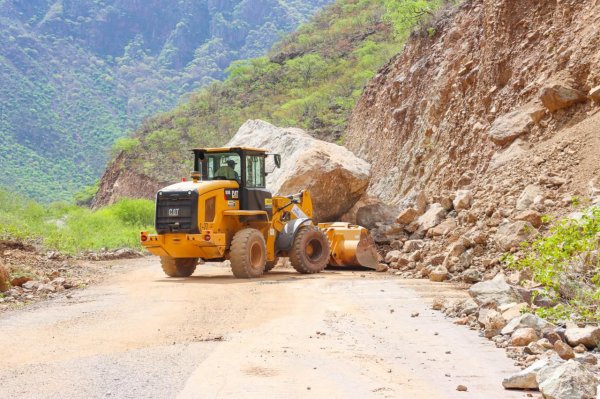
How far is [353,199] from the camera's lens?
70.9ft

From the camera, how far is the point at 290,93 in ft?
177

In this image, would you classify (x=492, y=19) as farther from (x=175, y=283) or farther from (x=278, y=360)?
(x=278, y=360)

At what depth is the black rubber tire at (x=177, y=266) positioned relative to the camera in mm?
16188

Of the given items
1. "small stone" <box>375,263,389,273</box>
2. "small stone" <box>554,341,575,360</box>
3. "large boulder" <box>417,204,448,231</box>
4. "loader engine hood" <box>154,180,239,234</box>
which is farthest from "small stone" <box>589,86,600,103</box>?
"small stone" <box>554,341,575,360</box>

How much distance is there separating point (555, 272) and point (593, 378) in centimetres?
271

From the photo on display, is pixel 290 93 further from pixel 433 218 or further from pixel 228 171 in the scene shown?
pixel 228 171

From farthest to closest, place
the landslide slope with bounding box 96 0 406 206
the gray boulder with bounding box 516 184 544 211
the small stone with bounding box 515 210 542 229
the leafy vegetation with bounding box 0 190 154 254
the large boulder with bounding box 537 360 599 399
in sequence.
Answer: the landslide slope with bounding box 96 0 406 206
the leafy vegetation with bounding box 0 190 154 254
the gray boulder with bounding box 516 184 544 211
the small stone with bounding box 515 210 542 229
the large boulder with bounding box 537 360 599 399

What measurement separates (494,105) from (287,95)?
119 feet

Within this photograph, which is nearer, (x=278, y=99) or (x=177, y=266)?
(x=177, y=266)

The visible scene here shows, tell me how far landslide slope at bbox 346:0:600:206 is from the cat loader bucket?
290cm

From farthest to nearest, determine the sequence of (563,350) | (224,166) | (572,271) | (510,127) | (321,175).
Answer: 1. (321,175)
2. (510,127)
3. (224,166)
4. (572,271)
5. (563,350)

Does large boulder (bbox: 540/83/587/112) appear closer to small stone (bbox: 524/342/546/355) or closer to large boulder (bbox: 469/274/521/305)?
large boulder (bbox: 469/274/521/305)

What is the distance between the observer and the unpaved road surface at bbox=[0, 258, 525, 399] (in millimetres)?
5957

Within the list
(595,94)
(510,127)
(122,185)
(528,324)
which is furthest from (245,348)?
(122,185)
